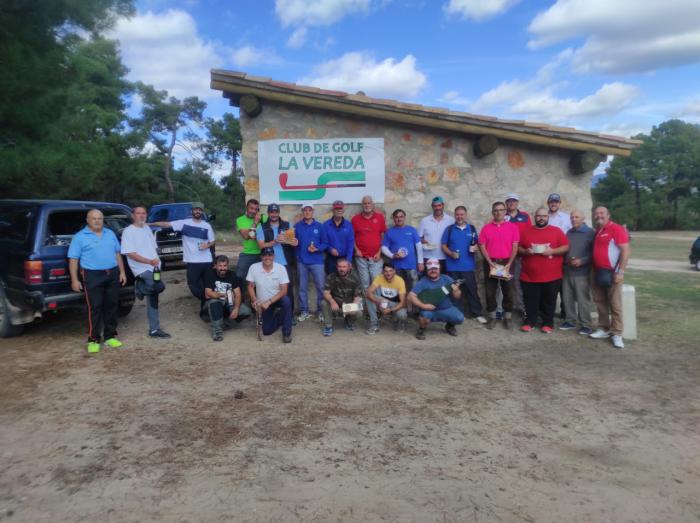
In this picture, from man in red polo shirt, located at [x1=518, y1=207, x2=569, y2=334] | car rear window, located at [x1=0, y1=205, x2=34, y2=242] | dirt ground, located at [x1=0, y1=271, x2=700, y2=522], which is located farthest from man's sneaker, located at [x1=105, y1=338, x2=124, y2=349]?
man in red polo shirt, located at [x1=518, y1=207, x2=569, y2=334]

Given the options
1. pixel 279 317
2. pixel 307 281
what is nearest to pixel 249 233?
pixel 307 281

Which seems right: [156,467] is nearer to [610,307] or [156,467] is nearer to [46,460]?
[46,460]

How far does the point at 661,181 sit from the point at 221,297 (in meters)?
42.8

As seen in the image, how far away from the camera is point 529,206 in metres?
7.13

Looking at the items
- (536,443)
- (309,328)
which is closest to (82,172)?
(309,328)

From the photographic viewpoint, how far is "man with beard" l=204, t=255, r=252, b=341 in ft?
20.1

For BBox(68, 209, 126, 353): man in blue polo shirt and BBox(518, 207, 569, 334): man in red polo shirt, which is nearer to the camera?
BBox(68, 209, 126, 353): man in blue polo shirt

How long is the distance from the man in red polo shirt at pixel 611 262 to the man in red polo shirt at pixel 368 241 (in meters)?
2.79

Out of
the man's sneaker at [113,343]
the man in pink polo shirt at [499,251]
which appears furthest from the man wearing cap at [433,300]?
the man's sneaker at [113,343]

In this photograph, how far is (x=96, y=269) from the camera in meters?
5.61

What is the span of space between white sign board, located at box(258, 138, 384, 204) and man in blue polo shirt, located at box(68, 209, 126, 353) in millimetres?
2254

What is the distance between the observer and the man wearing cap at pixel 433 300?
620 centimetres

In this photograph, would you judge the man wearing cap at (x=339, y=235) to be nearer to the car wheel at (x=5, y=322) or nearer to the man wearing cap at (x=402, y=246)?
the man wearing cap at (x=402, y=246)

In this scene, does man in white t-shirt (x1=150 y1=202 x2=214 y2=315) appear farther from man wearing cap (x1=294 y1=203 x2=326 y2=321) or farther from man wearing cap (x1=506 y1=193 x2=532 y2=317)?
man wearing cap (x1=506 y1=193 x2=532 y2=317)
